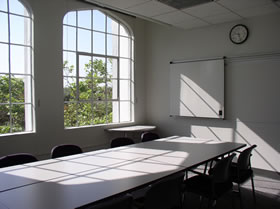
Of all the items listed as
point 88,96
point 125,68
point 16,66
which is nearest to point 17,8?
point 16,66

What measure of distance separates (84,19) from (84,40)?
0.45 m

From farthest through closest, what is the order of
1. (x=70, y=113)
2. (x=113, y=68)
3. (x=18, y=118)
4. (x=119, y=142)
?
(x=113, y=68) < (x=70, y=113) < (x=18, y=118) < (x=119, y=142)

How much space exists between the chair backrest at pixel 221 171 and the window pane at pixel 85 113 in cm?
352

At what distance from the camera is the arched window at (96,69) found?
18.2 ft

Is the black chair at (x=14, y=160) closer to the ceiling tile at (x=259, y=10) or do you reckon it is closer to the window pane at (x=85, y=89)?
the window pane at (x=85, y=89)

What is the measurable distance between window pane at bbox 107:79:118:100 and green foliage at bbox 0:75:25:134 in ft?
6.48

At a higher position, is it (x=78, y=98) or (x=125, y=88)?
(x=125, y=88)

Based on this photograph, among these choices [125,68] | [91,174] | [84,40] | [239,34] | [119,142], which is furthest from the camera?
[125,68]

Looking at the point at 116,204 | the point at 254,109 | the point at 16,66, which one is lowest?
the point at 116,204

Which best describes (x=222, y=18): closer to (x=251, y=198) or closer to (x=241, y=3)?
(x=241, y=3)

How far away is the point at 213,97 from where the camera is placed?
5684 millimetres

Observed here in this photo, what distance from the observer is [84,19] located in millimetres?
5629

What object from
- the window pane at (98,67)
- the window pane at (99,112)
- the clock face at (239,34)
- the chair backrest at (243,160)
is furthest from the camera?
the window pane at (99,112)

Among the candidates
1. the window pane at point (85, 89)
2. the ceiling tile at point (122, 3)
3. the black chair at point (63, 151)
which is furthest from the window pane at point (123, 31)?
the black chair at point (63, 151)
